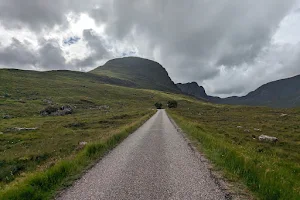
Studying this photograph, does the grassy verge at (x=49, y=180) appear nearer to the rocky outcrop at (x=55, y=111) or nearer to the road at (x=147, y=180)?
the road at (x=147, y=180)

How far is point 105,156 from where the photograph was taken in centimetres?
1628

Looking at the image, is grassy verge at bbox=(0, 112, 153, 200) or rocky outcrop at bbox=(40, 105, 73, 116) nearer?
grassy verge at bbox=(0, 112, 153, 200)

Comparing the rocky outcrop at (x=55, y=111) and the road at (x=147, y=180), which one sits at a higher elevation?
the rocky outcrop at (x=55, y=111)

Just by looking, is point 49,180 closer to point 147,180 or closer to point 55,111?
point 147,180

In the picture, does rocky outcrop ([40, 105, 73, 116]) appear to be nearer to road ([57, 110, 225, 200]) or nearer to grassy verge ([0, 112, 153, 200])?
grassy verge ([0, 112, 153, 200])

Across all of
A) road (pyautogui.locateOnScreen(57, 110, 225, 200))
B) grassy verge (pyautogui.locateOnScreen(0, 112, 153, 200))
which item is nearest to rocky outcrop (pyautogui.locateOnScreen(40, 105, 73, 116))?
grassy verge (pyautogui.locateOnScreen(0, 112, 153, 200))

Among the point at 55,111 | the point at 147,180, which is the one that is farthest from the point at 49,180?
the point at 55,111

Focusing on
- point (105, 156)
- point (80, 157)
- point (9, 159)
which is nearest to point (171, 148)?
point (105, 156)

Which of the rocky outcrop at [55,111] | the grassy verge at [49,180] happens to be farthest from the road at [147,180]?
the rocky outcrop at [55,111]

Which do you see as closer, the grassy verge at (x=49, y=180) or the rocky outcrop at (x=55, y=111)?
the grassy verge at (x=49, y=180)

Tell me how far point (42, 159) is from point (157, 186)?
14144mm

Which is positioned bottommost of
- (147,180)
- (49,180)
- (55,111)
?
(49,180)

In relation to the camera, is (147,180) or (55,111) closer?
(147,180)

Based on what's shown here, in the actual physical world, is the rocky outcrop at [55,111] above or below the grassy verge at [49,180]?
above
